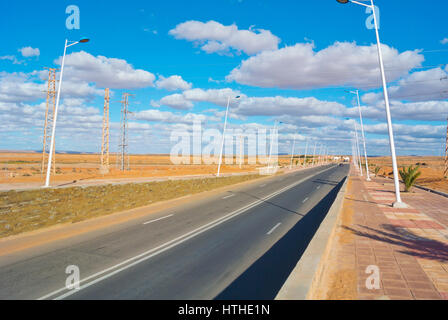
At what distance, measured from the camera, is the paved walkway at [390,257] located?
530cm

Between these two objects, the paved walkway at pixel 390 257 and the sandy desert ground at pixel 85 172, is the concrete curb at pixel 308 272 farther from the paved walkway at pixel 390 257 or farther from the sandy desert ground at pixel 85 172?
the sandy desert ground at pixel 85 172

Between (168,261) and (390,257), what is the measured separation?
5.35 m

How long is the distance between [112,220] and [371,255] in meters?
9.99

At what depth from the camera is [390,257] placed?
7.21 meters

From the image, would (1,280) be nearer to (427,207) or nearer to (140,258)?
(140,258)

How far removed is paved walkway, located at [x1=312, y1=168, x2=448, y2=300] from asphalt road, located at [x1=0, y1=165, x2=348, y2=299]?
1158 mm

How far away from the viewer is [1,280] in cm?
629

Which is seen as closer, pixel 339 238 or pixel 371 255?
pixel 371 255

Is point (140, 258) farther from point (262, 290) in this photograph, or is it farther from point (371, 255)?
point (371, 255)

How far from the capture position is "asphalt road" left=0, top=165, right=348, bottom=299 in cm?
582

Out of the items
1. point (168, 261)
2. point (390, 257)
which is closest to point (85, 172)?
point (168, 261)
